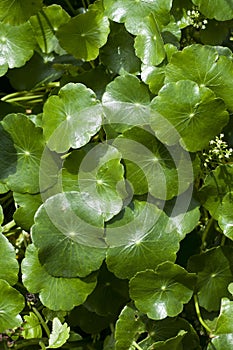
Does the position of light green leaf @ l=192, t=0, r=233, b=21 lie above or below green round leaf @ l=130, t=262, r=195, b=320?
above

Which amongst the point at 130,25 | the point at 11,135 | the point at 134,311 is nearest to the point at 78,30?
the point at 130,25

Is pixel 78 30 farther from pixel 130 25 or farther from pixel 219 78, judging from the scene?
pixel 219 78

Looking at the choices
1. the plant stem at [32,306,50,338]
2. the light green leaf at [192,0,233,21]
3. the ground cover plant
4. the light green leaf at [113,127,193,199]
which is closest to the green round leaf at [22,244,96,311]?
the ground cover plant

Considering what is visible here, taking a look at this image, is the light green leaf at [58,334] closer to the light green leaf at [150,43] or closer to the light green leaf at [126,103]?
the light green leaf at [126,103]

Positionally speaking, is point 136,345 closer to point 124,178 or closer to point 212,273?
point 212,273

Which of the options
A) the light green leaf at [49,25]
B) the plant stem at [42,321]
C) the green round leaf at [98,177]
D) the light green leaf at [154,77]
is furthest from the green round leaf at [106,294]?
the light green leaf at [49,25]

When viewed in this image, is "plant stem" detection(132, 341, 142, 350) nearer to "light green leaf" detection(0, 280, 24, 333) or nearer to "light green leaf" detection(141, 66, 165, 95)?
"light green leaf" detection(0, 280, 24, 333)

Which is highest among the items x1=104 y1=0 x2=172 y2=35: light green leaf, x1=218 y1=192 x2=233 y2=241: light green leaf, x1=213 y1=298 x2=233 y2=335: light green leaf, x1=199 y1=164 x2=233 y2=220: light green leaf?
x1=104 y1=0 x2=172 y2=35: light green leaf
